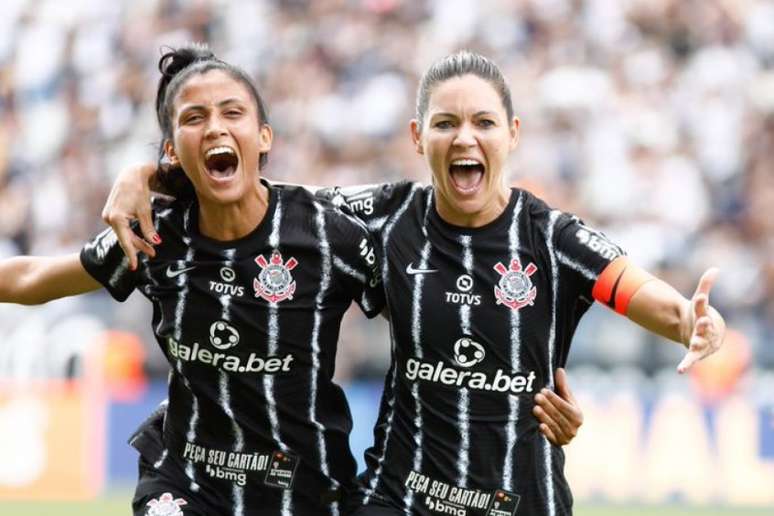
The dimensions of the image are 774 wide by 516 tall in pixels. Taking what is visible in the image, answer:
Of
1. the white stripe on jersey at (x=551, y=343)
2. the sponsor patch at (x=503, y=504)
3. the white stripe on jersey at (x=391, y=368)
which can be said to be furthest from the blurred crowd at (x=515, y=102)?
the sponsor patch at (x=503, y=504)

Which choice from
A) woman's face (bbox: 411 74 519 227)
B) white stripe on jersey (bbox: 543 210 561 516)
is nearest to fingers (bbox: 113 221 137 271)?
woman's face (bbox: 411 74 519 227)

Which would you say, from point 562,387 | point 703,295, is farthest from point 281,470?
point 703,295

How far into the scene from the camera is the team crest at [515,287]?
518 cm

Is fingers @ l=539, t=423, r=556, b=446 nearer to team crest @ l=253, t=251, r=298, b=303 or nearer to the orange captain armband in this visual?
the orange captain armband

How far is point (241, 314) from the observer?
5359mm

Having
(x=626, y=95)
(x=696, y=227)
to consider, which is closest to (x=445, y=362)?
(x=696, y=227)

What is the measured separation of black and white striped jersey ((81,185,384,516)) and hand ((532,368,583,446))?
0.66m

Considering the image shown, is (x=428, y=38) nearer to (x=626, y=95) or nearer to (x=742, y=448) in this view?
(x=626, y=95)

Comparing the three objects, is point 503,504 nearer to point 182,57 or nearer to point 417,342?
point 417,342

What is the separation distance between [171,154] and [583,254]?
1452 mm

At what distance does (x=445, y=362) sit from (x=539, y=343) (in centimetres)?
30

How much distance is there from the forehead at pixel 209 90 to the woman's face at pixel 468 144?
25.1 inches

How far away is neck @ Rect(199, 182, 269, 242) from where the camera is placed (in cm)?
542

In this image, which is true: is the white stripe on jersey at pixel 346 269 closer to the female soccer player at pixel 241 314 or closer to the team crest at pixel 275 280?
the female soccer player at pixel 241 314
